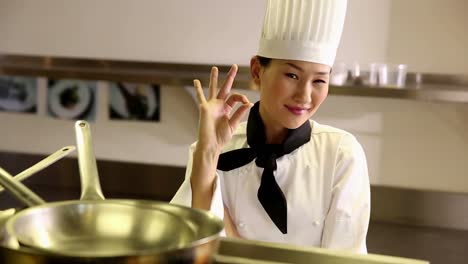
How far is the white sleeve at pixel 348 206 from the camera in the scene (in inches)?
51.6

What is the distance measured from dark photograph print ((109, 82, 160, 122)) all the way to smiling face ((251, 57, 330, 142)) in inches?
89.7

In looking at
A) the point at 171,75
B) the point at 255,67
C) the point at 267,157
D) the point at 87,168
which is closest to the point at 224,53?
the point at 171,75

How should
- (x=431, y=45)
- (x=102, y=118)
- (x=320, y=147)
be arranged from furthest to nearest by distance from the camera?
(x=102, y=118) < (x=431, y=45) < (x=320, y=147)

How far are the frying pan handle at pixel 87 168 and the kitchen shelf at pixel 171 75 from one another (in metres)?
2.13

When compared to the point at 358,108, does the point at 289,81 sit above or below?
above

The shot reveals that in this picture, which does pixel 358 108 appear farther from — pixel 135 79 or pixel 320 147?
pixel 320 147

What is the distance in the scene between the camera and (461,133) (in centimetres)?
322

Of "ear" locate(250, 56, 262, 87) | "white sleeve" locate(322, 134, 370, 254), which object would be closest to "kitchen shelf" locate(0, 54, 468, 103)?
"ear" locate(250, 56, 262, 87)

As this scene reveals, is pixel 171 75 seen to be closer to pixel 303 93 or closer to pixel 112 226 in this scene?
pixel 303 93

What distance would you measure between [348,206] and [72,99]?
266 centimetres

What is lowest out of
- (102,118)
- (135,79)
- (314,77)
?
(102,118)

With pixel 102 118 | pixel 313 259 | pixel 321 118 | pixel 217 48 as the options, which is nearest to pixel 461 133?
pixel 321 118

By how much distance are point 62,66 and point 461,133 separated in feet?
6.76

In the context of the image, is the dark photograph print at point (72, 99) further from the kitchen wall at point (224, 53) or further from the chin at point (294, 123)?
the chin at point (294, 123)
